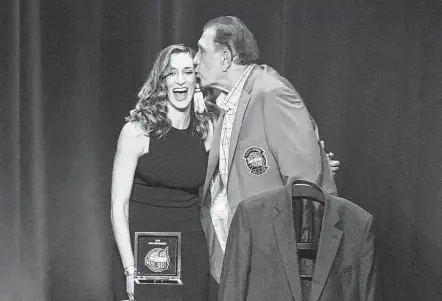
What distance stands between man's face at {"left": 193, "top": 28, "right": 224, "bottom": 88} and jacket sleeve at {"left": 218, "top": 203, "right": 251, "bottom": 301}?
0.72 meters

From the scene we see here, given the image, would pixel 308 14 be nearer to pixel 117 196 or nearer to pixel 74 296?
pixel 117 196

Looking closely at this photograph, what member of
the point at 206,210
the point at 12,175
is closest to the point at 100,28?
the point at 12,175

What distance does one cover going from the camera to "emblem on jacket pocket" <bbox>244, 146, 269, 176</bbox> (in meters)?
3.37

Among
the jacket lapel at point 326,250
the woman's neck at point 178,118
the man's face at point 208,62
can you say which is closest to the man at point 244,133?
the man's face at point 208,62

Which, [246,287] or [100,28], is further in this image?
[100,28]

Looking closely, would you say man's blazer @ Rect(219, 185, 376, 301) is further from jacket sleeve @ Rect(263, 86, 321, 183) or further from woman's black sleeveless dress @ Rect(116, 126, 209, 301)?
woman's black sleeveless dress @ Rect(116, 126, 209, 301)

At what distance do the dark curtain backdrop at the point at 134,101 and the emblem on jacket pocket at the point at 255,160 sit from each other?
69 cm

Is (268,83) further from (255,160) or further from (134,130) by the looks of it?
(134,130)

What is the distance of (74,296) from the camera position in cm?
403

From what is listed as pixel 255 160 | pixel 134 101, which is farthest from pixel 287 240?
pixel 134 101

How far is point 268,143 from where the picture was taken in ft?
11.0

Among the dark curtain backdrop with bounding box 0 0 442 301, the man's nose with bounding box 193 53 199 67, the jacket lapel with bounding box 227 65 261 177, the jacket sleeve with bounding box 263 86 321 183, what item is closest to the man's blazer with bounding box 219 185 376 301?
the jacket sleeve with bounding box 263 86 321 183

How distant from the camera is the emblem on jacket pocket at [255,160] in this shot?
3371mm

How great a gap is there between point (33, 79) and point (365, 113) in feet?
4.92
